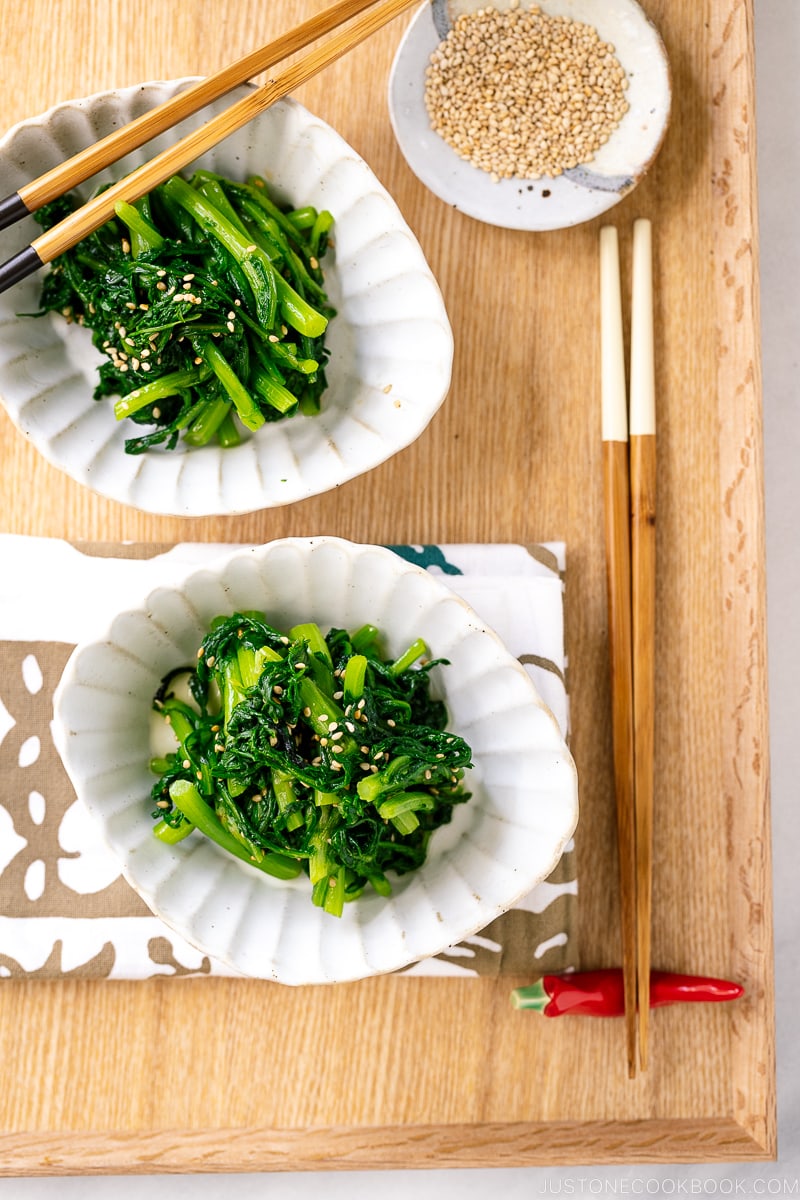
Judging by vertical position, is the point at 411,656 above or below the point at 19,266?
below

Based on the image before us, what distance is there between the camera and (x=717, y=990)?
150 centimetres

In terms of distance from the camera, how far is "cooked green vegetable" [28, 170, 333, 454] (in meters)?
1.36

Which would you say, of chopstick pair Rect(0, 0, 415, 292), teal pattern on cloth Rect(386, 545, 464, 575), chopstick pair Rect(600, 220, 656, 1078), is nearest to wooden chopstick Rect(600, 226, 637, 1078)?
chopstick pair Rect(600, 220, 656, 1078)

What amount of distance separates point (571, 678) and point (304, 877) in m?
0.55

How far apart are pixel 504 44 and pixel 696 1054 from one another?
1.73 metres

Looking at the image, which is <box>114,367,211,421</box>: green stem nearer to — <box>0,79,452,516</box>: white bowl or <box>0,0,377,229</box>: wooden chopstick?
<box>0,79,452,516</box>: white bowl

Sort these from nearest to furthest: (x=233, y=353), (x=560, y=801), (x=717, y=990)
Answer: (x=560, y=801) < (x=233, y=353) < (x=717, y=990)

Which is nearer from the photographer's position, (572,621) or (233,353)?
(233,353)

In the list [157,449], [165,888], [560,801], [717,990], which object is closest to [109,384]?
[157,449]

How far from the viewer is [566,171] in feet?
4.98

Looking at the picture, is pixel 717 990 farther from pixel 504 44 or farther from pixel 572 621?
pixel 504 44

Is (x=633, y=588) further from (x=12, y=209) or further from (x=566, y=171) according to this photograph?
(x=12, y=209)

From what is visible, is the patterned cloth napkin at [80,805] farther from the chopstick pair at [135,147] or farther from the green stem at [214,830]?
the chopstick pair at [135,147]

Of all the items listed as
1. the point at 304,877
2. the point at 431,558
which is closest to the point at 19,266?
the point at 431,558
